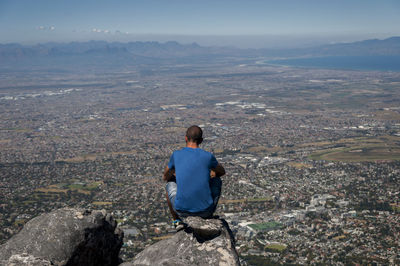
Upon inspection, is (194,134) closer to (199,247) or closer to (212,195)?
(212,195)

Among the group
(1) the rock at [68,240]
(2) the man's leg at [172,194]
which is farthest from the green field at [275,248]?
(2) the man's leg at [172,194]

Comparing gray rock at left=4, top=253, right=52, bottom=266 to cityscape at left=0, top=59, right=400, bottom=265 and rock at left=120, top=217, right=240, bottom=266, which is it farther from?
cityscape at left=0, top=59, right=400, bottom=265

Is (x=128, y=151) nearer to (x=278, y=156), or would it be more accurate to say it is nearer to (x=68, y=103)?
(x=278, y=156)

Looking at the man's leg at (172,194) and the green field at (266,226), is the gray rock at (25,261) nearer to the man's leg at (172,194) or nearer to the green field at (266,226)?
the man's leg at (172,194)

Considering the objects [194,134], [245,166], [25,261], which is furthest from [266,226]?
[25,261]

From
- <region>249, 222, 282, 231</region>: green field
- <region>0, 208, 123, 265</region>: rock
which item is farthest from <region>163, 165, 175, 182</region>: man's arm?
<region>249, 222, 282, 231</region>: green field

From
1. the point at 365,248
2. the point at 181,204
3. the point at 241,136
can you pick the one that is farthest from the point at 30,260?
the point at 241,136
